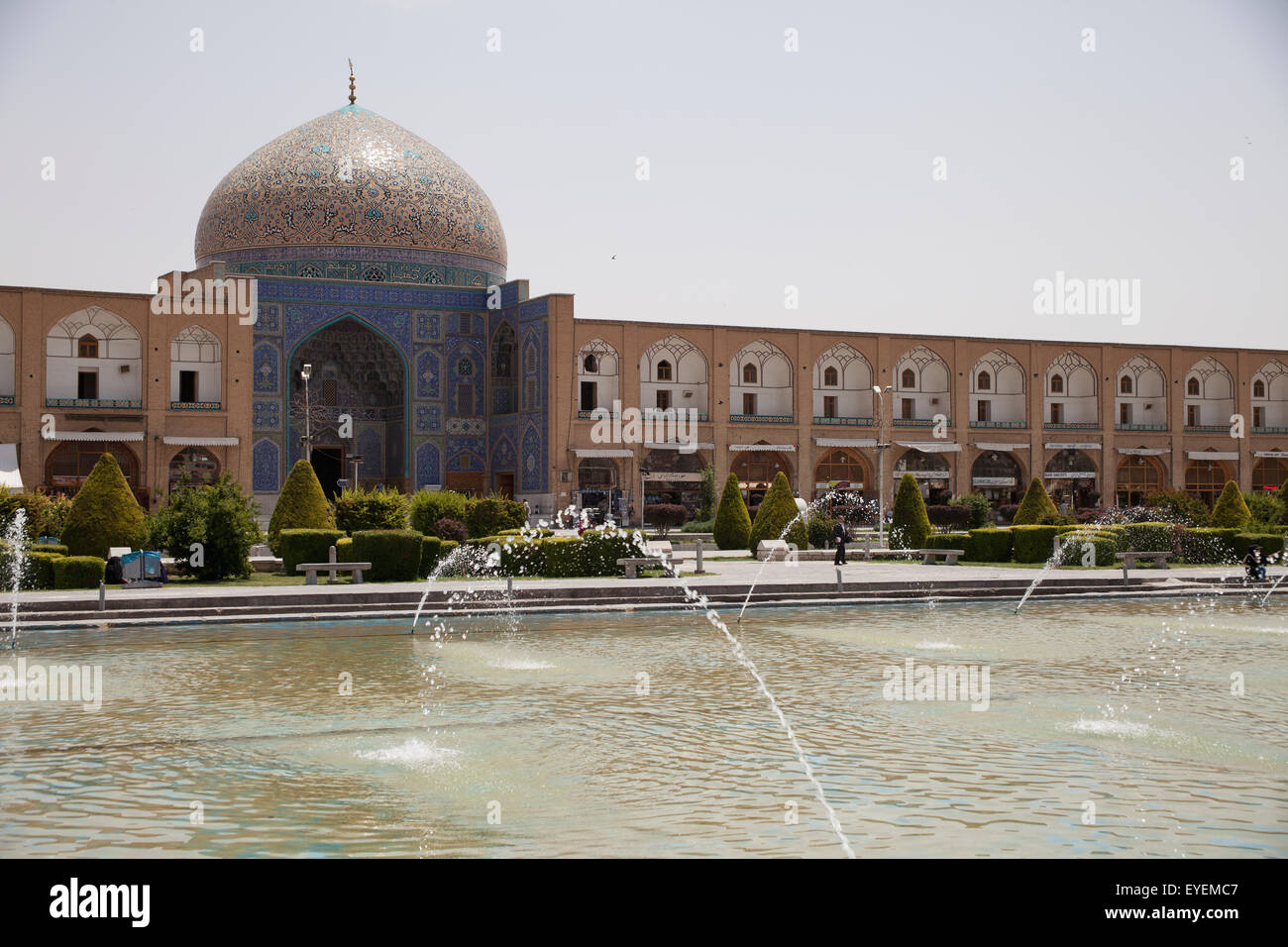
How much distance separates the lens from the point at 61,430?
28.9m

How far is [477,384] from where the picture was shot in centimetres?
3416

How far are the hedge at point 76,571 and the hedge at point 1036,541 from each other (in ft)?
40.3

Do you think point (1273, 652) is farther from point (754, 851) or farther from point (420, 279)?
point (420, 279)

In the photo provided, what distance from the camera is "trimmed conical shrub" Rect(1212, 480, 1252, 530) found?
2166cm

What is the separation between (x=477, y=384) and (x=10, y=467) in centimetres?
1106

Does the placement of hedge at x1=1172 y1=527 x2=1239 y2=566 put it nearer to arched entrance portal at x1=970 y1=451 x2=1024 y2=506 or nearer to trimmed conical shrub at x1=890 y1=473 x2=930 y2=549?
trimmed conical shrub at x1=890 y1=473 x2=930 y2=549

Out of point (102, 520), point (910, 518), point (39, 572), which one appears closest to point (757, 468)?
point (910, 518)

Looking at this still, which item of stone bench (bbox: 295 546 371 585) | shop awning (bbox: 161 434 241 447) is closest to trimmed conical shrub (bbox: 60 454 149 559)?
stone bench (bbox: 295 546 371 585)

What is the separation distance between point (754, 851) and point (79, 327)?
28642 millimetres

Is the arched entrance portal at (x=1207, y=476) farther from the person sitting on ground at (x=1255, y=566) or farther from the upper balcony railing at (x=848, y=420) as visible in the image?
the person sitting on ground at (x=1255, y=566)

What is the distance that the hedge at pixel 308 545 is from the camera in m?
15.6

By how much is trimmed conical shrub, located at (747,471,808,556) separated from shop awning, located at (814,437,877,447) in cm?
1309
